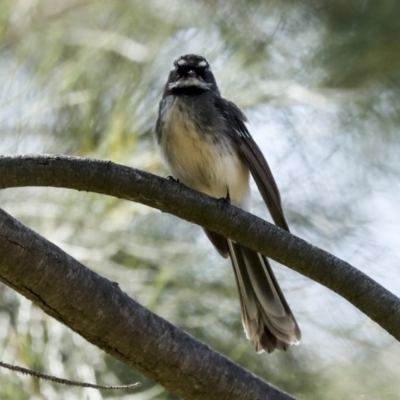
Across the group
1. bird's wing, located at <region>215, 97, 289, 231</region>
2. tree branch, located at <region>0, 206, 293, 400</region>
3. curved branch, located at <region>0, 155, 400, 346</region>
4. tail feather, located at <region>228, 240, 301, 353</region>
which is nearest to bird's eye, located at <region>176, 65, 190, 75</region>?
bird's wing, located at <region>215, 97, 289, 231</region>

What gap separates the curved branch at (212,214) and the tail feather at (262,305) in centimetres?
75

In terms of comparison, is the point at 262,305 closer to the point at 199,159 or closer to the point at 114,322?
the point at 199,159

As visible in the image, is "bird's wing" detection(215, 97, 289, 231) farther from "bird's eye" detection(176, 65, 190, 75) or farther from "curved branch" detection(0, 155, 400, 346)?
"curved branch" detection(0, 155, 400, 346)

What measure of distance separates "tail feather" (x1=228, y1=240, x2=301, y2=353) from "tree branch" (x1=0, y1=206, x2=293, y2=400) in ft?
1.68

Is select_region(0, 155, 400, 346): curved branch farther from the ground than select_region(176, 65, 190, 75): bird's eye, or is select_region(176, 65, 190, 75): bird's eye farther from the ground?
select_region(176, 65, 190, 75): bird's eye

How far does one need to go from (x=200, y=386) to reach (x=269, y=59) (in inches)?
58.3

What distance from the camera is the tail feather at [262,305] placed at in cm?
283

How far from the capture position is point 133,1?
3.17 metres

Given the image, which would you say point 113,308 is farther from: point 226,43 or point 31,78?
point 226,43

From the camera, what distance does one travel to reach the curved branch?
6.54 feet

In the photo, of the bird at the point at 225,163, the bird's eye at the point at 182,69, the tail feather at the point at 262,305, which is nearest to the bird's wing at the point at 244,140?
the bird at the point at 225,163

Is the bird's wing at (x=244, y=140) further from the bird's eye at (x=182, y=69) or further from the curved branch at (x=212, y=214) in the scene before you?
the curved branch at (x=212, y=214)

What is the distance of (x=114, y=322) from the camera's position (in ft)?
7.09

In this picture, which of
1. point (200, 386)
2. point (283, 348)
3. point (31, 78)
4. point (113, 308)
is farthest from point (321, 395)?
point (31, 78)
